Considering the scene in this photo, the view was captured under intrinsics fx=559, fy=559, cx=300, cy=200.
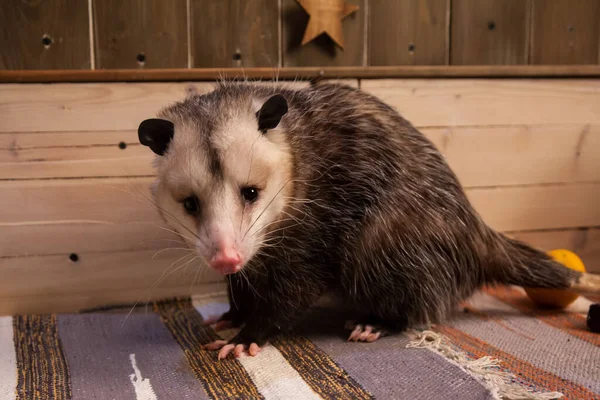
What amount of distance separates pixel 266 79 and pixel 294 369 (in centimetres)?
103

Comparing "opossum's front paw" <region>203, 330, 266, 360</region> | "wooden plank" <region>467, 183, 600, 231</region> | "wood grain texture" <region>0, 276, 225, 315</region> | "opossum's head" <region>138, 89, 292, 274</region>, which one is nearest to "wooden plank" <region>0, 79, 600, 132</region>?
"wooden plank" <region>467, 183, 600, 231</region>

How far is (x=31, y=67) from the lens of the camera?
A: 1856 mm

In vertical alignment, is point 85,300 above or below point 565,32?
below

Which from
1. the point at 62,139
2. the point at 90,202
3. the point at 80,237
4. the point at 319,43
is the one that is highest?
the point at 319,43

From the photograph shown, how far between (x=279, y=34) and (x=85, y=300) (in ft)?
3.79

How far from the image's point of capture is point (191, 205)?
1.38 metres

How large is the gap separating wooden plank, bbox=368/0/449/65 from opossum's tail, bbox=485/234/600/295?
0.80 metres

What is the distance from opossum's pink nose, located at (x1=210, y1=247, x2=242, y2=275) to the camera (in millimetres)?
1238

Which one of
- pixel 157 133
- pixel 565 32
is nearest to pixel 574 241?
pixel 565 32

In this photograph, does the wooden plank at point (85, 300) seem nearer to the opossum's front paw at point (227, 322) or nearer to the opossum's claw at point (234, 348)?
the opossum's front paw at point (227, 322)

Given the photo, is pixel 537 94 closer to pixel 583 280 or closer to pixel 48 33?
pixel 583 280

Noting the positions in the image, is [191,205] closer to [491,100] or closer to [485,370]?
[485,370]

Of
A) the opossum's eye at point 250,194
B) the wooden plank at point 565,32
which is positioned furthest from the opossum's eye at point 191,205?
the wooden plank at point 565,32

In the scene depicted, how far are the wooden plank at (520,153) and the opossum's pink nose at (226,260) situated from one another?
1091mm
